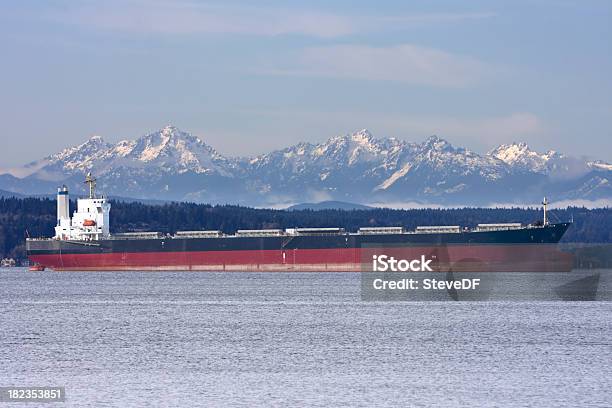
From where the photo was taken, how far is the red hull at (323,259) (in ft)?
298

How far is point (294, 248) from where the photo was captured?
93062 mm

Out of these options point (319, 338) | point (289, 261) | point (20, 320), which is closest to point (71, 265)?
point (289, 261)

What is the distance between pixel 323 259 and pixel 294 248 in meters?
2.19

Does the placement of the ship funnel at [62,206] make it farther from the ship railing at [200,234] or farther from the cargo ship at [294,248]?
the ship railing at [200,234]

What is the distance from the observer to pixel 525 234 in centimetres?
9106

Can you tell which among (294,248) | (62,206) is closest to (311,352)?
(294,248)

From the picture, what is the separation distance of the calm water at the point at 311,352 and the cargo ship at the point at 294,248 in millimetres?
28385

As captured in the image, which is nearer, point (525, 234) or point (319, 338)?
point (319, 338)

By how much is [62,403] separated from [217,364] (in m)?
7.30

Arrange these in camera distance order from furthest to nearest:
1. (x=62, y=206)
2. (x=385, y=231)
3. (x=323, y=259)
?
(x=62, y=206) → (x=385, y=231) → (x=323, y=259)

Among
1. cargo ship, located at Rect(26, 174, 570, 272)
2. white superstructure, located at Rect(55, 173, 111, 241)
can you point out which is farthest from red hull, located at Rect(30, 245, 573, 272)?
white superstructure, located at Rect(55, 173, 111, 241)

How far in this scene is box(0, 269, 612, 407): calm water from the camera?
1197 inches

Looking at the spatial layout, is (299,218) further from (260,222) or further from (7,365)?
(7,365)

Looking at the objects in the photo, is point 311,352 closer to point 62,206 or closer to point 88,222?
point 88,222
